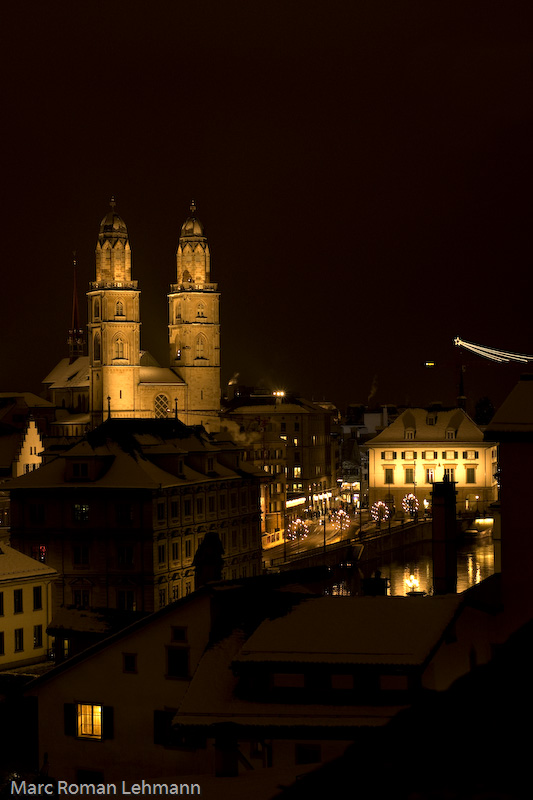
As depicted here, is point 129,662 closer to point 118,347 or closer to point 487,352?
point 118,347

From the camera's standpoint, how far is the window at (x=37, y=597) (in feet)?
109

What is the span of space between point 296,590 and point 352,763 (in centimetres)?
1147

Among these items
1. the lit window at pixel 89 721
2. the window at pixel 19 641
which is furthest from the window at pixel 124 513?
the lit window at pixel 89 721

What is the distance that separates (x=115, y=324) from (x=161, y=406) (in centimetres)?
669

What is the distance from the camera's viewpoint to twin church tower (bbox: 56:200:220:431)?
93.1 meters

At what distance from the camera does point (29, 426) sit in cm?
7100

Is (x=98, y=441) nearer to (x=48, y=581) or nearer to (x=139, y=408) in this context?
(x=48, y=581)

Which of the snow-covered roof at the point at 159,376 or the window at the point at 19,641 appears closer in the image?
the window at the point at 19,641

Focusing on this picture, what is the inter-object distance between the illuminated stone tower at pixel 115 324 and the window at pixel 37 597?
195 ft

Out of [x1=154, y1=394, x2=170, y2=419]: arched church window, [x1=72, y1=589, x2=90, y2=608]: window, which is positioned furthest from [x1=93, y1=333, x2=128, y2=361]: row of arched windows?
[x1=72, y1=589, x2=90, y2=608]: window

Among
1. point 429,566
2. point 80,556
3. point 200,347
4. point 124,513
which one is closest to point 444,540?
point 124,513

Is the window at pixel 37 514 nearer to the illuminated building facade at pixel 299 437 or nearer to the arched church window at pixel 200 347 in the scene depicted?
the illuminated building facade at pixel 299 437

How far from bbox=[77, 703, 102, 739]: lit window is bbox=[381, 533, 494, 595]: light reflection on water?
41.0 metres

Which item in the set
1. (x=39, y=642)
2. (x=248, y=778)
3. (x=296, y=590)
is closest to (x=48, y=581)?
(x=39, y=642)
